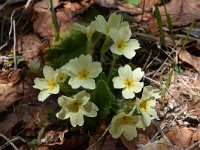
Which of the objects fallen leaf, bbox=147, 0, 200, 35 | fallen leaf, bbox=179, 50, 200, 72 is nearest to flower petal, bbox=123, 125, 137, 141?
fallen leaf, bbox=179, 50, 200, 72

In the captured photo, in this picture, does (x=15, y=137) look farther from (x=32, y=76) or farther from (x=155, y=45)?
(x=155, y=45)

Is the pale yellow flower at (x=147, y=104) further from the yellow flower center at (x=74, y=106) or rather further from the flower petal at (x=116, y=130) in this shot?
the yellow flower center at (x=74, y=106)

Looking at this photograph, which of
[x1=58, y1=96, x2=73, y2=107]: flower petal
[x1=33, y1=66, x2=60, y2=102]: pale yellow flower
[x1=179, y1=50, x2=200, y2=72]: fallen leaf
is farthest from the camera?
[x1=179, y1=50, x2=200, y2=72]: fallen leaf

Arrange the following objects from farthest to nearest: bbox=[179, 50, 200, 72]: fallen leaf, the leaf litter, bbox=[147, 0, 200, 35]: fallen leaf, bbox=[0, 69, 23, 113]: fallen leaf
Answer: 1. bbox=[147, 0, 200, 35]: fallen leaf
2. bbox=[179, 50, 200, 72]: fallen leaf
3. bbox=[0, 69, 23, 113]: fallen leaf
4. the leaf litter

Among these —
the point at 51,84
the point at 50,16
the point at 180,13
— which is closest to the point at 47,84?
the point at 51,84

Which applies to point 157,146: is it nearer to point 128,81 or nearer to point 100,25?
point 128,81

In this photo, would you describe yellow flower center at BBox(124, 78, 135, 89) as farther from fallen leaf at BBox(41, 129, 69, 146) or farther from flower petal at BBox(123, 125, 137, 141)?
fallen leaf at BBox(41, 129, 69, 146)

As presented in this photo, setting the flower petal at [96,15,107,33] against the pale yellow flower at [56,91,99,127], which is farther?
the flower petal at [96,15,107,33]
